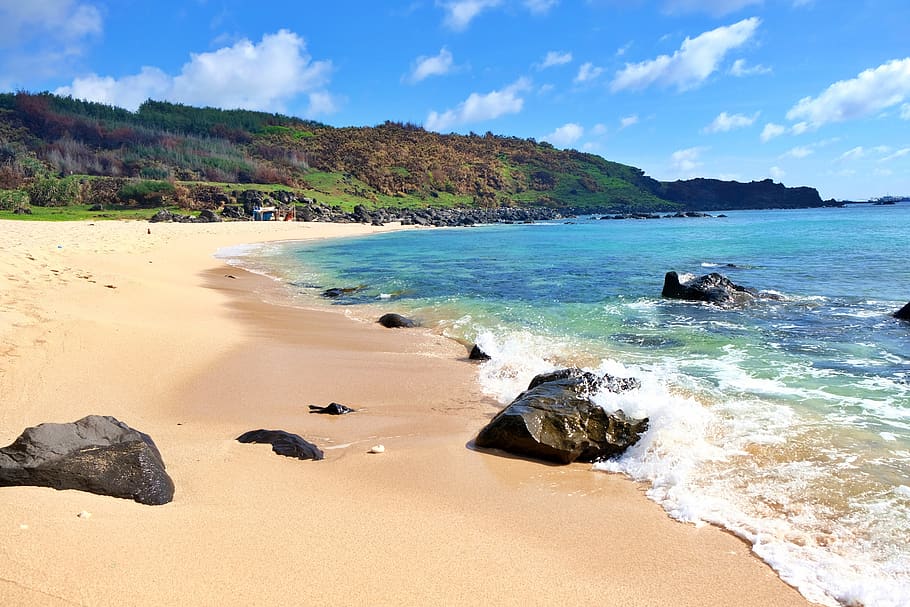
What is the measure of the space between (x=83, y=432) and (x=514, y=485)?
355 centimetres

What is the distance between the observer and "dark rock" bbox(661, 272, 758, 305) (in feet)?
49.4

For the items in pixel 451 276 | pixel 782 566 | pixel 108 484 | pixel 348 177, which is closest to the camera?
pixel 782 566

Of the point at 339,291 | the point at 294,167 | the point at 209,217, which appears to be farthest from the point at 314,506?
the point at 294,167

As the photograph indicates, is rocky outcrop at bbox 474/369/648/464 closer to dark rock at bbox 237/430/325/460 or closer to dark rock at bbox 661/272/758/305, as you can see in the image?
dark rock at bbox 237/430/325/460

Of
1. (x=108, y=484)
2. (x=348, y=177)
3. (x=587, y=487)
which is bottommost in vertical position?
(x=587, y=487)

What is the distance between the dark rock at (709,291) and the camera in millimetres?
15070

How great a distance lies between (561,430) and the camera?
556cm

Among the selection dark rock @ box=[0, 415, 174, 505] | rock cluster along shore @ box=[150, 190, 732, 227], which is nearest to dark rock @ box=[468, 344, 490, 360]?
dark rock @ box=[0, 415, 174, 505]

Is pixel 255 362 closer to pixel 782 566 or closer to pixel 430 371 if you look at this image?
pixel 430 371

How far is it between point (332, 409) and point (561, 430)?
2814 mm

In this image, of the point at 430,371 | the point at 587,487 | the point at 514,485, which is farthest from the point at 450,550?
the point at 430,371

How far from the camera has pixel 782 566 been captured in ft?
12.0

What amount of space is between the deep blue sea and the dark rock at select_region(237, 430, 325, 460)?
2816mm

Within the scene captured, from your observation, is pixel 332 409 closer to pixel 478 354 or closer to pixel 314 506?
pixel 314 506
